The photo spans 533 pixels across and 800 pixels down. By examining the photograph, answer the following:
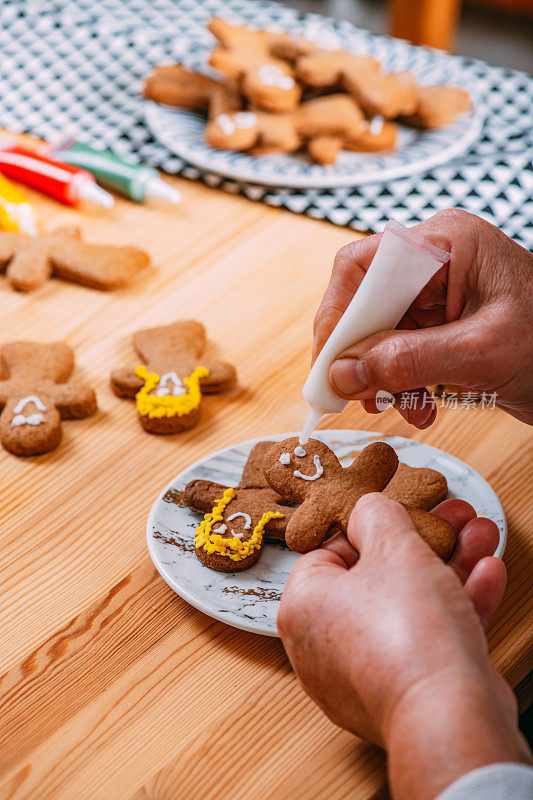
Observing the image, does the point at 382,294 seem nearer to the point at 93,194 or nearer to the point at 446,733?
the point at 446,733

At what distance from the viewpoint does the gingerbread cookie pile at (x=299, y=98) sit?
140 cm

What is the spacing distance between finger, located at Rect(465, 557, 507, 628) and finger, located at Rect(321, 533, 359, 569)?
0.36ft

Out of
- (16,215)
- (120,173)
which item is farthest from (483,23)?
(16,215)

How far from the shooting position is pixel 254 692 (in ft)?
2.40

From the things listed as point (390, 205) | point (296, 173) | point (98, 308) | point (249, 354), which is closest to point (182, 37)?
point (296, 173)

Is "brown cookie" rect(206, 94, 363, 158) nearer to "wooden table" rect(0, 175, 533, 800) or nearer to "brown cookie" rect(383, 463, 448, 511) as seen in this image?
"wooden table" rect(0, 175, 533, 800)

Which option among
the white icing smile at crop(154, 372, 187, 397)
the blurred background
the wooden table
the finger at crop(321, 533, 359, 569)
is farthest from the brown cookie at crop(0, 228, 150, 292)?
the blurred background

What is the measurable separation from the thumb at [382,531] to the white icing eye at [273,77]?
90cm

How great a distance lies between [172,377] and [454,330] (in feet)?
1.24

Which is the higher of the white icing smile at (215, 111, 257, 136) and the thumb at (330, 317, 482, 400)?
the thumb at (330, 317, 482, 400)

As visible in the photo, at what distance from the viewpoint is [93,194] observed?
1.37m

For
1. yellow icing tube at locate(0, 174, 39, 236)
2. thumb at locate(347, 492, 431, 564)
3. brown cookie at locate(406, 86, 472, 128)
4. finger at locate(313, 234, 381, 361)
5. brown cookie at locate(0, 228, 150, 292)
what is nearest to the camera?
thumb at locate(347, 492, 431, 564)

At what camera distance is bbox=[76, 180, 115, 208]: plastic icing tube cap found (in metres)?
1.37

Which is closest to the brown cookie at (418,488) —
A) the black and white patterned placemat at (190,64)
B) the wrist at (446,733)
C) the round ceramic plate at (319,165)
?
the wrist at (446,733)
